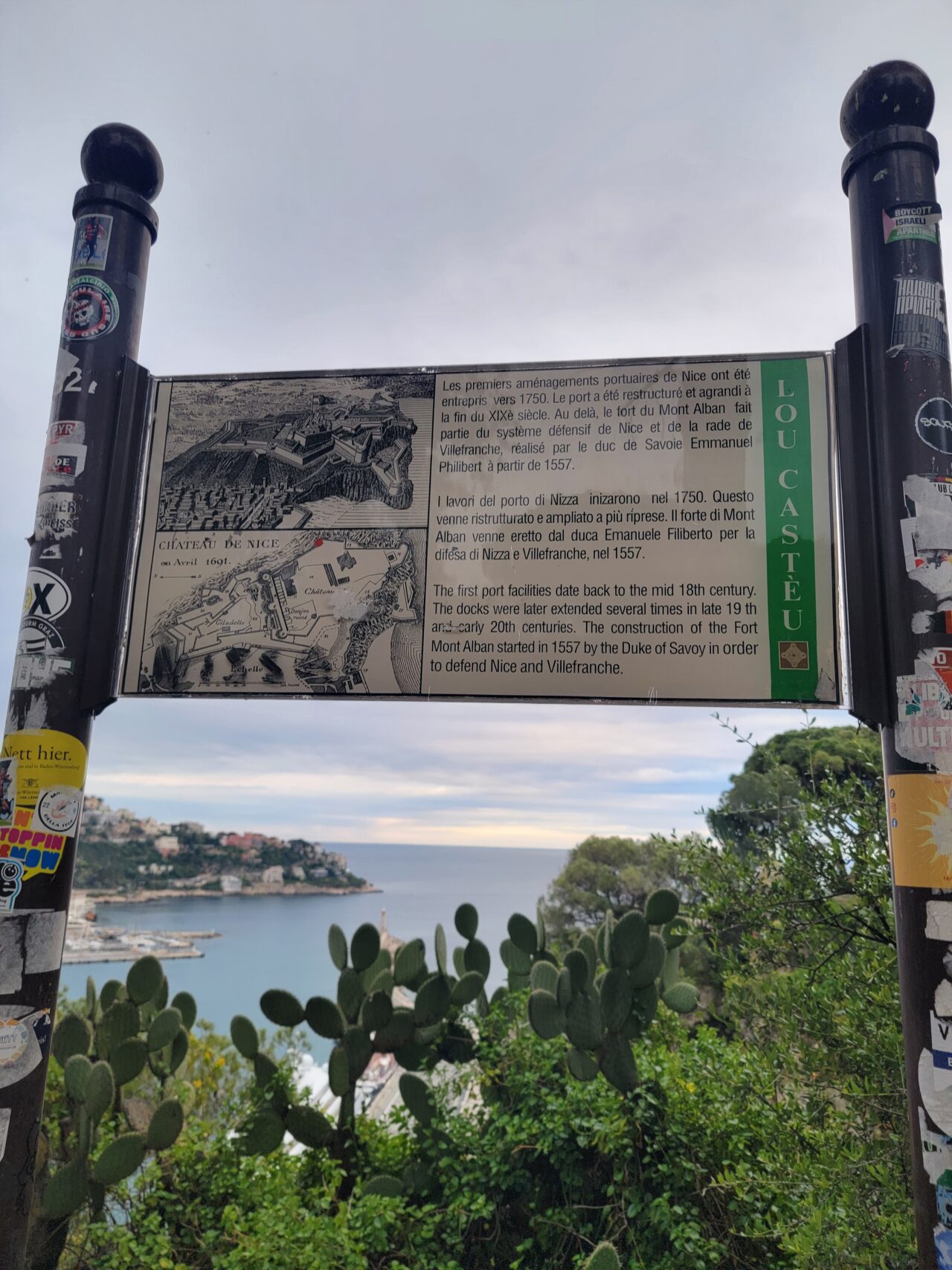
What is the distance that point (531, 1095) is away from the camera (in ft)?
10.8

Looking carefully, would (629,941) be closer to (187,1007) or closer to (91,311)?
(187,1007)

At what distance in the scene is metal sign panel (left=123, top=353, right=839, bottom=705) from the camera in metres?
1.87

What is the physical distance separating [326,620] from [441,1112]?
254cm

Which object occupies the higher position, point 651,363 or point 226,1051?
point 651,363

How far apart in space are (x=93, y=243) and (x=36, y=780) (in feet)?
4.89

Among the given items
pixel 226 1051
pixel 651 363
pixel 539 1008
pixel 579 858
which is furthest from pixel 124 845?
pixel 651 363

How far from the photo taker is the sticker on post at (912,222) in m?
1.77

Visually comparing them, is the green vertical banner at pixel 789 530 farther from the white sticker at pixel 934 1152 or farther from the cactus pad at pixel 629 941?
the cactus pad at pixel 629 941

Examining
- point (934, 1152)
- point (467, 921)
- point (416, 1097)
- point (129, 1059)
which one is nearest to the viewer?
point (934, 1152)

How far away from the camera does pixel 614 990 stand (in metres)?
2.97

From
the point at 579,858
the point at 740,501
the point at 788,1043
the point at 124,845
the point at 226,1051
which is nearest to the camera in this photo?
the point at 740,501

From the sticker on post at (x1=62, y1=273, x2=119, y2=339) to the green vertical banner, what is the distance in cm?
179

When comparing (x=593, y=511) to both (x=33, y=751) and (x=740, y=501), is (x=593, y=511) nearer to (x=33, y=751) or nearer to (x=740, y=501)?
(x=740, y=501)

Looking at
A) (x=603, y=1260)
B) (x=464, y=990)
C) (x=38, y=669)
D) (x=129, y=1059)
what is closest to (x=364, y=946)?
(x=464, y=990)
